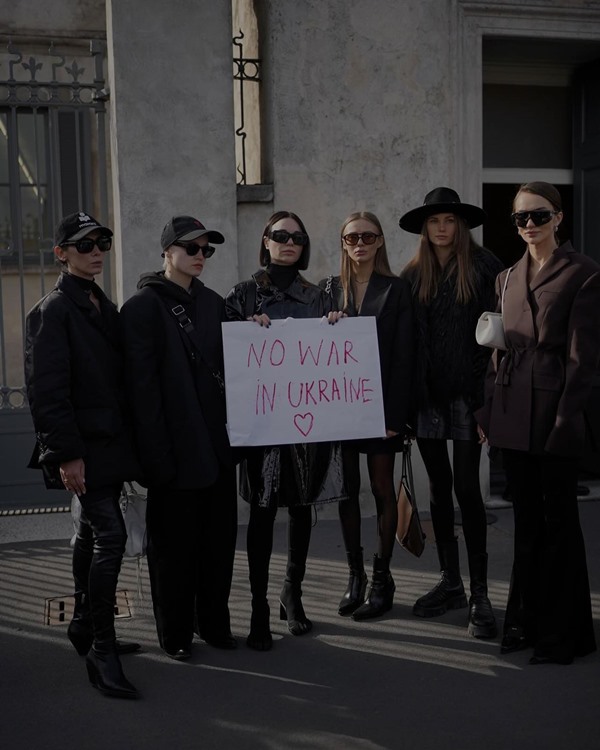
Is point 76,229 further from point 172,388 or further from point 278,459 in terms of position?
point 278,459

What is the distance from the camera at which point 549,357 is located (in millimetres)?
3977

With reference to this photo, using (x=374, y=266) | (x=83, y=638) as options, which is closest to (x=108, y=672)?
(x=83, y=638)

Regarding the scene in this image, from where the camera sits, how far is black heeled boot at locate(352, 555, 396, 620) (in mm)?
4684

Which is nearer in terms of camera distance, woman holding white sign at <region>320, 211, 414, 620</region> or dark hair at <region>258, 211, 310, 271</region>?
dark hair at <region>258, 211, 310, 271</region>

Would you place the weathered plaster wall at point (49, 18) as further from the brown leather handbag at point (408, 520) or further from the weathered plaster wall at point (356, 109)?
the brown leather handbag at point (408, 520)

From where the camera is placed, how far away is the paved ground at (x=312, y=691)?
11.2 feet

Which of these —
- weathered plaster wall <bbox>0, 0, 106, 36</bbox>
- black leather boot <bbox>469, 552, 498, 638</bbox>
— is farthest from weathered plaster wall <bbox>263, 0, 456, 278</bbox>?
weathered plaster wall <bbox>0, 0, 106, 36</bbox>

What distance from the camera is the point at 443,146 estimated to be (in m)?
6.89

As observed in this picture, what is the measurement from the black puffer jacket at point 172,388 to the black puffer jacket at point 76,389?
0.09m

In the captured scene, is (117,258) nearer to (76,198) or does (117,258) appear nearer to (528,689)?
(76,198)

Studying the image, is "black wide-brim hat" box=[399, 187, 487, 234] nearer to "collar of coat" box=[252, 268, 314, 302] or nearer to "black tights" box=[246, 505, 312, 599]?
"collar of coat" box=[252, 268, 314, 302]

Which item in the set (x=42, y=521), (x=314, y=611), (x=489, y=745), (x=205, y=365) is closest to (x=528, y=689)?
(x=489, y=745)

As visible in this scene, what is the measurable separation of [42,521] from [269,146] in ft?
10.4

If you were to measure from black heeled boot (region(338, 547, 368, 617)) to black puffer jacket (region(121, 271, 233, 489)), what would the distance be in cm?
104
